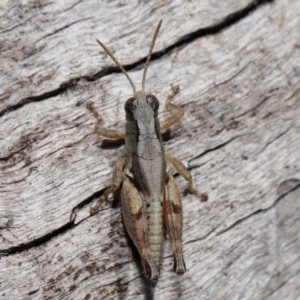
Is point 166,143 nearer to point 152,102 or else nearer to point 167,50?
point 152,102

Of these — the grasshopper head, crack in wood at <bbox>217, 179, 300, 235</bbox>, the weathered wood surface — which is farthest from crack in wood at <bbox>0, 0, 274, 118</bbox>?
crack in wood at <bbox>217, 179, 300, 235</bbox>

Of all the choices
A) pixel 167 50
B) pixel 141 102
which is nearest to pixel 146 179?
pixel 141 102

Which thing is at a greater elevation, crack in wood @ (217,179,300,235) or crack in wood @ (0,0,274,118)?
crack in wood @ (0,0,274,118)

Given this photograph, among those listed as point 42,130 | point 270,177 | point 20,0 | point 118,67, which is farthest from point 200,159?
point 20,0

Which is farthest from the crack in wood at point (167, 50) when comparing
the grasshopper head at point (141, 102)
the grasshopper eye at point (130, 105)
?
the grasshopper eye at point (130, 105)

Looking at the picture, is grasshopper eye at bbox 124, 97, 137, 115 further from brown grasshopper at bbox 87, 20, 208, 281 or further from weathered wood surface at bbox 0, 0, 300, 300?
weathered wood surface at bbox 0, 0, 300, 300

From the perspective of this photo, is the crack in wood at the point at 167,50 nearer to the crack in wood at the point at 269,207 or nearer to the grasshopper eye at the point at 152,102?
the grasshopper eye at the point at 152,102
